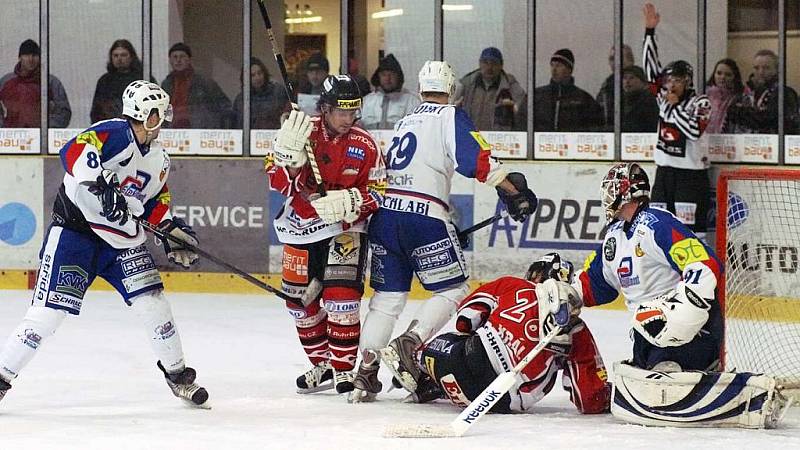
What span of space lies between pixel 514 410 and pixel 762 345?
1.36 m

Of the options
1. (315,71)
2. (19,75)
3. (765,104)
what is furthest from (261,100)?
(765,104)

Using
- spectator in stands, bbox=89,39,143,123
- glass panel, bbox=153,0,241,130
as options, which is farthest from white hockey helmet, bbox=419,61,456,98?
spectator in stands, bbox=89,39,143,123

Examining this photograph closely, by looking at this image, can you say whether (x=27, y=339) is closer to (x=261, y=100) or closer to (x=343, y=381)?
(x=343, y=381)

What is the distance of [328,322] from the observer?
18.1 feet

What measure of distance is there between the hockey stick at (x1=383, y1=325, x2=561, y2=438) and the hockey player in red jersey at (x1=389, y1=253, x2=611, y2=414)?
0.19 ft

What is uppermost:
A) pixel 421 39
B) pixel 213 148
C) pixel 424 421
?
pixel 421 39

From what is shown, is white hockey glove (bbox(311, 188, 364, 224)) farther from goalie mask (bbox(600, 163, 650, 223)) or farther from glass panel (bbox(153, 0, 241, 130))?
glass panel (bbox(153, 0, 241, 130))

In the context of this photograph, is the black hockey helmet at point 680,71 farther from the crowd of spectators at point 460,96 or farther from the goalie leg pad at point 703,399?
the goalie leg pad at point 703,399

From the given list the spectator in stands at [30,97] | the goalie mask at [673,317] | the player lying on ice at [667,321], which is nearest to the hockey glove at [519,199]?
the player lying on ice at [667,321]

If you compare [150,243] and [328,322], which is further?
[150,243]

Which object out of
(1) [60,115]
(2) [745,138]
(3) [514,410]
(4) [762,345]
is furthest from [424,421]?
(1) [60,115]

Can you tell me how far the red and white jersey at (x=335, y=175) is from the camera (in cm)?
547

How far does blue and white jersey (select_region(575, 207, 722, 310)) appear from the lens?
450cm

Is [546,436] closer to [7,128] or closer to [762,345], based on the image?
[762,345]
